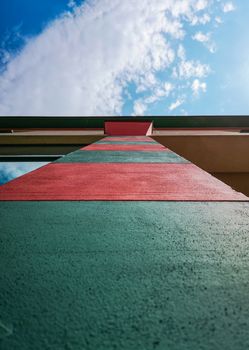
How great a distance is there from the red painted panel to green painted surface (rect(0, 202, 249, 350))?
932 cm

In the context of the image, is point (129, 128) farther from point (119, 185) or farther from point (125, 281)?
point (125, 281)

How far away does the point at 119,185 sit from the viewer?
2.64 metres

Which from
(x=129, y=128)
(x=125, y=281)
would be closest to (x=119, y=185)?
(x=125, y=281)

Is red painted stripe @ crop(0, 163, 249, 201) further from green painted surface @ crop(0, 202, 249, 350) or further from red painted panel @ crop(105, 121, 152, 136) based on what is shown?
red painted panel @ crop(105, 121, 152, 136)

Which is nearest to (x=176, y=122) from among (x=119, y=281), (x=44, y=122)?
(x=44, y=122)

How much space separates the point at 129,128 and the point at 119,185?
8.79 m

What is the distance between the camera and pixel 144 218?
1771mm

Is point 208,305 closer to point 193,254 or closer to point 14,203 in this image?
point 193,254

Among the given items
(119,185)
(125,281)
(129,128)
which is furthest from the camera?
(129,128)

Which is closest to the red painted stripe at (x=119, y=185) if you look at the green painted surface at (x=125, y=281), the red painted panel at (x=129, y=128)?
the green painted surface at (x=125, y=281)

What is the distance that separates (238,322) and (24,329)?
70cm

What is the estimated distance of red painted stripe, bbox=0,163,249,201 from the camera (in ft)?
7.33

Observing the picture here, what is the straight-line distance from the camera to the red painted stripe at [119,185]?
2234mm

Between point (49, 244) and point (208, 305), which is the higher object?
point (49, 244)
